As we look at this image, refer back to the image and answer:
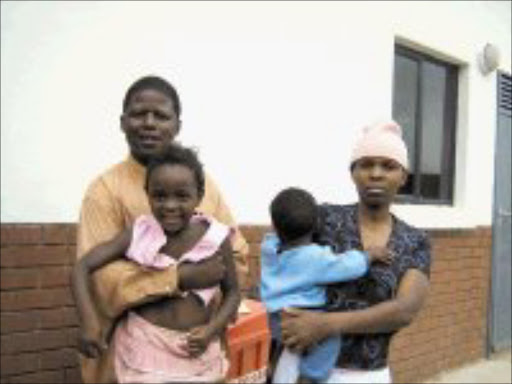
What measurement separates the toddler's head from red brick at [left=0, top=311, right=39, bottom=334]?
1.47m

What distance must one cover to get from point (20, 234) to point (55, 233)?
18 centimetres

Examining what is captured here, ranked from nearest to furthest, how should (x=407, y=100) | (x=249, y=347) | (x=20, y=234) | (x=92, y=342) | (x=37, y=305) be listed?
1. (x=92, y=342)
2. (x=249, y=347)
3. (x=20, y=234)
4. (x=37, y=305)
5. (x=407, y=100)

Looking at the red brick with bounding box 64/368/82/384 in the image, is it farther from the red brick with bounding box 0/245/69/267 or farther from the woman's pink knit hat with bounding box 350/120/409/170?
the woman's pink knit hat with bounding box 350/120/409/170

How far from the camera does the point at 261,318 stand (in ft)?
8.56

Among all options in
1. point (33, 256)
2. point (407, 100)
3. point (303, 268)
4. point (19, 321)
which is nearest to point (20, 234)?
point (33, 256)

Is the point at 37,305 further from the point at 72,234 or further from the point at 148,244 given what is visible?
the point at 148,244

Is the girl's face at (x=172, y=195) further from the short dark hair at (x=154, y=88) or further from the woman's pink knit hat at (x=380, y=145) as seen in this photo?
the woman's pink knit hat at (x=380, y=145)

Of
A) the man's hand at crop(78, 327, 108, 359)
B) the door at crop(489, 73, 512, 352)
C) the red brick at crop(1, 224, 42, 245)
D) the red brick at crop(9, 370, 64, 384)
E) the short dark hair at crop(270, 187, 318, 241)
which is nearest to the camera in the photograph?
the man's hand at crop(78, 327, 108, 359)

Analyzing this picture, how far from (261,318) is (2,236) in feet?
4.71

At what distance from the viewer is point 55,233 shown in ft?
12.3

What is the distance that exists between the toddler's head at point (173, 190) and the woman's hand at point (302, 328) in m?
0.41

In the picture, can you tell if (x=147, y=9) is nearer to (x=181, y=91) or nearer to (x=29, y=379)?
(x=181, y=91)

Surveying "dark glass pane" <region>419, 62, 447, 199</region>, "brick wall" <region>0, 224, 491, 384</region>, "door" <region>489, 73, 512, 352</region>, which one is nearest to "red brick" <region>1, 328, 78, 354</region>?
"brick wall" <region>0, 224, 491, 384</region>

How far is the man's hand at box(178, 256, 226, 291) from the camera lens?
93.7 inches
